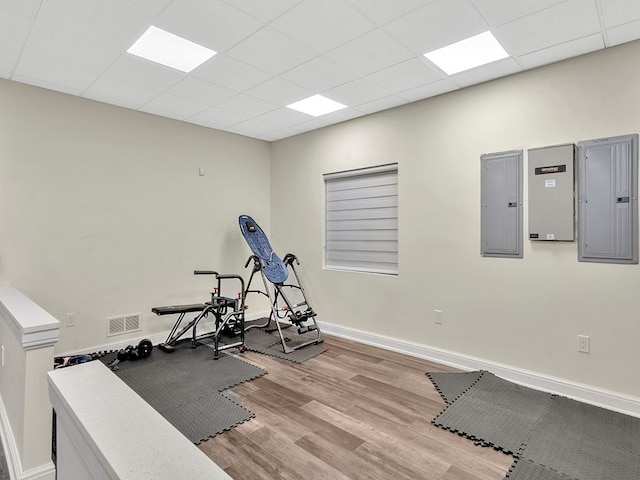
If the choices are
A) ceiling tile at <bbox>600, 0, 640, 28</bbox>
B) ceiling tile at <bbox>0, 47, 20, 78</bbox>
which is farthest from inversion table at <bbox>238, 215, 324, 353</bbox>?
ceiling tile at <bbox>600, 0, 640, 28</bbox>

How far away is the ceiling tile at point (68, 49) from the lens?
2.66 meters

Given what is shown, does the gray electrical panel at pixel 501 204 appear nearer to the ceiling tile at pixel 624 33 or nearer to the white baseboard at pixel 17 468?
the ceiling tile at pixel 624 33

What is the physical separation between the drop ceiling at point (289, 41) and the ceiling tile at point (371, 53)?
1 centimetres

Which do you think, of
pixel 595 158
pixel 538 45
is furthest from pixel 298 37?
pixel 595 158

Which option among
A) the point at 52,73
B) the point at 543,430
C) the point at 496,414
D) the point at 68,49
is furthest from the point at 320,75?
the point at 543,430

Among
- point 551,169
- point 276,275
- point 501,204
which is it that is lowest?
point 276,275

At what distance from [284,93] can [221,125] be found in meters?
1.49

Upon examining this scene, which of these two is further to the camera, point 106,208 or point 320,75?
point 106,208

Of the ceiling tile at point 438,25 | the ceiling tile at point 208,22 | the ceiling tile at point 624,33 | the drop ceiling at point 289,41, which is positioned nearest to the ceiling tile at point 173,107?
the drop ceiling at point 289,41

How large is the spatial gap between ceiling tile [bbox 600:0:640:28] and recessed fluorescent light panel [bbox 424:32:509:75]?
2.17 feet

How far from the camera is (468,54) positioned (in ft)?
9.84

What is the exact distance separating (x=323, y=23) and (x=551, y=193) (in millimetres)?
2364

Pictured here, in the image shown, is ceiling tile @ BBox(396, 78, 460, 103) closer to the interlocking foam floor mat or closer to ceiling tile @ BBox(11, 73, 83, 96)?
the interlocking foam floor mat

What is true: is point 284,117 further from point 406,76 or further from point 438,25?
point 438,25
